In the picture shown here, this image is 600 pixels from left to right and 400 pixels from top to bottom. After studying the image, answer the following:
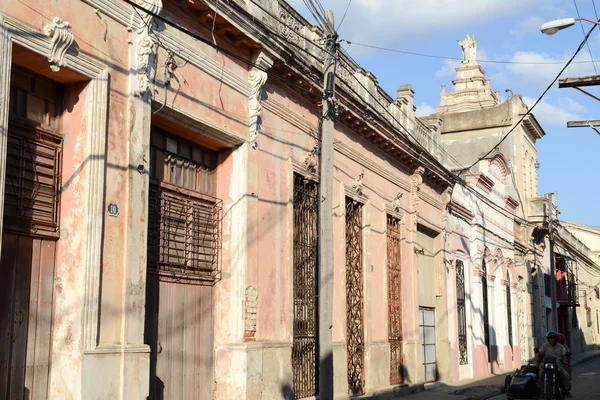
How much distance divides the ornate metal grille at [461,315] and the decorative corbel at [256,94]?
44.3 feet

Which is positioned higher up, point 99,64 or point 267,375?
point 99,64

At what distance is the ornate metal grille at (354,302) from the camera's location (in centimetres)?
1616

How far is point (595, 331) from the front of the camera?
191 feet

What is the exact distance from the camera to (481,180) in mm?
27000

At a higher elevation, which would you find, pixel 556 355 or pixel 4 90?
Result: pixel 4 90

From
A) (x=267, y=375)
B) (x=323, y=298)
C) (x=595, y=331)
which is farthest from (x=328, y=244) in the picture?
(x=595, y=331)

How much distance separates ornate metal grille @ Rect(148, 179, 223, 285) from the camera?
35.1ft

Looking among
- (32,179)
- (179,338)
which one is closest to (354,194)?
(179,338)

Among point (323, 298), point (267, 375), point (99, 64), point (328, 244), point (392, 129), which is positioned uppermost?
point (392, 129)

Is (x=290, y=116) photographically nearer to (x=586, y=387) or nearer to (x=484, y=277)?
(x=586, y=387)

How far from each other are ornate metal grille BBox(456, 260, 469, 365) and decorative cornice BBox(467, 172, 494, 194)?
10.1 ft

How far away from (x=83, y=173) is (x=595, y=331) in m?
56.1

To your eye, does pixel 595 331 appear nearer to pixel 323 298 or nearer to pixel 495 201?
pixel 495 201

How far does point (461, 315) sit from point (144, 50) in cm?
1719
